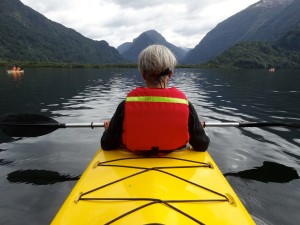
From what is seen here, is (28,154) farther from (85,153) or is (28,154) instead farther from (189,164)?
(189,164)

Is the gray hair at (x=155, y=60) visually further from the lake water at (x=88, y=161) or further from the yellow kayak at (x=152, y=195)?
the lake water at (x=88, y=161)

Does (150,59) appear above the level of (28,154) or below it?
above

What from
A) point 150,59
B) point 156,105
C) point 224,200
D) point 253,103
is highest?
point 150,59

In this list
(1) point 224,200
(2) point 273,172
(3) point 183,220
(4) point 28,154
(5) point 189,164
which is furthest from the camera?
(4) point 28,154

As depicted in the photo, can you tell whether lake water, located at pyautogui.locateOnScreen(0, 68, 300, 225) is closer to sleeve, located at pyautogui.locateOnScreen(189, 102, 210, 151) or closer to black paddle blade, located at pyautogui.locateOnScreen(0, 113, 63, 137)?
black paddle blade, located at pyautogui.locateOnScreen(0, 113, 63, 137)

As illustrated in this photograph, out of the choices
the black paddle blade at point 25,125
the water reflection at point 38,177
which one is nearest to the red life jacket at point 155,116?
the water reflection at point 38,177

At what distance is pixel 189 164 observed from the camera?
3945 mm

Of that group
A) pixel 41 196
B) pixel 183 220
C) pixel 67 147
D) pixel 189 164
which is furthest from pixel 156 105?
pixel 67 147

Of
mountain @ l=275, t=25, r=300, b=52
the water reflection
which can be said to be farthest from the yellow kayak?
mountain @ l=275, t=25, r=300, b=52

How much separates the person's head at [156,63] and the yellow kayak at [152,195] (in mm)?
1173

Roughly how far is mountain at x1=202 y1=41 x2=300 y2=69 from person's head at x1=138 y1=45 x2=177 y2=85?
124179mm

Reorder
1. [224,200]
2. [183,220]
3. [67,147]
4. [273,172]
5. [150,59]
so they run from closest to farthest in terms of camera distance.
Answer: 1. [183,220]
2. [224,200]
3. [150,59]
4. [273,172]
5. [67,147]

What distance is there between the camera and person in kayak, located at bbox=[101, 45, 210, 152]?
12.1 ft

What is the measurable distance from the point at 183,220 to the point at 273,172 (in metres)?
4.83
